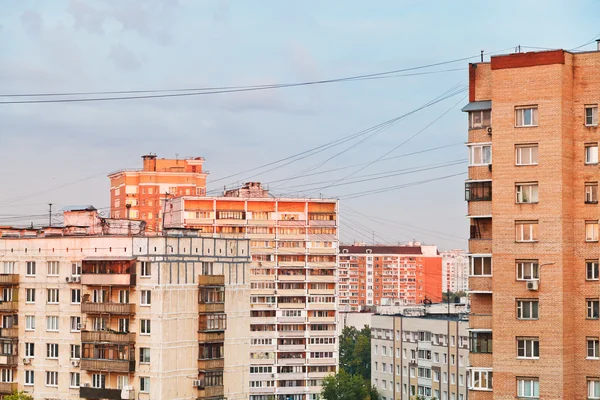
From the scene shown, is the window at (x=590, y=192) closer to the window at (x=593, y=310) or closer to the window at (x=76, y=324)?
the window at (x=593, y=310)

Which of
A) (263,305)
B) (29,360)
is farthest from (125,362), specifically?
(263,305)

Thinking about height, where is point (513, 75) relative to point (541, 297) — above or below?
above

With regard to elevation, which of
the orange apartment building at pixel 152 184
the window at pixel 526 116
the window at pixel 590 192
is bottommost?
the window at pixel 590 192

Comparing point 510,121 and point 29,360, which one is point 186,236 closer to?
point 29,360

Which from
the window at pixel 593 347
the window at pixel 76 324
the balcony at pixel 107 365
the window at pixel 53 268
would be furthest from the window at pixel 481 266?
the window at pixel 53 268

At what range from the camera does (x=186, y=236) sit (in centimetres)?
7806

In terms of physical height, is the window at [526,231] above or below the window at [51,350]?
above

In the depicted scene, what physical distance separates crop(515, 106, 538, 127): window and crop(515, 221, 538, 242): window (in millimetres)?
4254

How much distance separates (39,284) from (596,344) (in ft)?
133

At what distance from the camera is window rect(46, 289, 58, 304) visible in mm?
79562

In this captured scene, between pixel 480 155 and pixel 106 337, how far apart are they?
31.0 m

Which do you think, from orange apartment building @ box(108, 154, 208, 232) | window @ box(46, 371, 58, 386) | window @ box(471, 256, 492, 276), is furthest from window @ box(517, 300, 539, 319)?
orange apartment building @ box(108, 154, 208, 232)

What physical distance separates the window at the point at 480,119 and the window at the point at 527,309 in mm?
8095

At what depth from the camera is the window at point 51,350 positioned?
3105 inches
